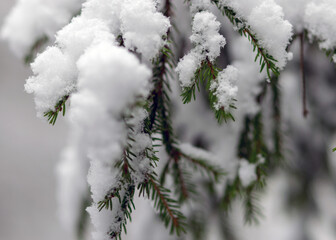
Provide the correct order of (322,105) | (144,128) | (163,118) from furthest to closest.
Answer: (322,105) < (163,118) < (144,128)

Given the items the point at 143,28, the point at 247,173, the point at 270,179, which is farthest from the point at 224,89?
the point at 270,179

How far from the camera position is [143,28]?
737mm

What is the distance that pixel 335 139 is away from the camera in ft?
8.16

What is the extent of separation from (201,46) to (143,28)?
0.16 meters

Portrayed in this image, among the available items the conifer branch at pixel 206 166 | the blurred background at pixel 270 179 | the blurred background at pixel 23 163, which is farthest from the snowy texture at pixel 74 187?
the blurred background at pixel 23 163

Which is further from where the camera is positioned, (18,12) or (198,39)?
(18,12)

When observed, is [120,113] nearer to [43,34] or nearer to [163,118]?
[163,118]

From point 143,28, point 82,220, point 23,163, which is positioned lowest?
point 82,220

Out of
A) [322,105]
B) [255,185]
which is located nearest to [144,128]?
[255,185]

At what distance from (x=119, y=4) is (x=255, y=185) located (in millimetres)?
911

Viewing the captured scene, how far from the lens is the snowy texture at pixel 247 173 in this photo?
1.19 meters

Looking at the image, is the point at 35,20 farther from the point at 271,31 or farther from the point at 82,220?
the point at 82,220

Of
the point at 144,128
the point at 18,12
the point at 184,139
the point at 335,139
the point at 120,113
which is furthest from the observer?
the point at 335,139

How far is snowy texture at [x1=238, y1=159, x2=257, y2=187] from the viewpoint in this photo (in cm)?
119
